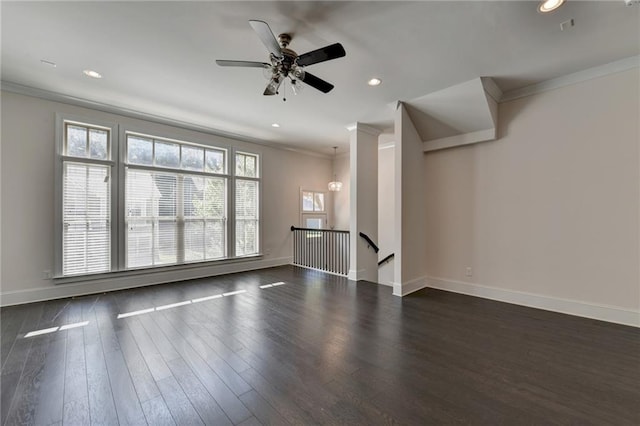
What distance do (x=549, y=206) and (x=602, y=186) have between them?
0.54 metres

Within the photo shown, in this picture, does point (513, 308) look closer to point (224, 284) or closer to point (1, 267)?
point (224, 284)

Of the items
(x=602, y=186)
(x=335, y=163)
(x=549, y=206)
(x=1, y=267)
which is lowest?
(x=1, y=267)

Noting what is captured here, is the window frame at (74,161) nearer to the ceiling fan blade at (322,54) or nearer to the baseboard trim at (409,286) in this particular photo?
the ceiling fan blade at (322,54)

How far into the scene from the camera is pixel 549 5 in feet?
7.11

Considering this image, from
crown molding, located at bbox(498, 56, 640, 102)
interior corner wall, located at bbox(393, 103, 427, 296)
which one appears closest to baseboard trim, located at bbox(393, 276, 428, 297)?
interior corner wall, located at bbox(393, 103, 427, 296)

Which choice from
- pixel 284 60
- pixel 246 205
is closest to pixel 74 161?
→ pixel 246 205

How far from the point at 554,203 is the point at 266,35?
399cm

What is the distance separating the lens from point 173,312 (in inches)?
138

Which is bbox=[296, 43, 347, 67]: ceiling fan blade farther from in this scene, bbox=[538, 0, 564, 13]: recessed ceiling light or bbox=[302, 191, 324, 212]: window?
bbox=[302, 191, 324, 212]: window

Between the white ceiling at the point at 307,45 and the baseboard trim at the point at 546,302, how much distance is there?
113 inches

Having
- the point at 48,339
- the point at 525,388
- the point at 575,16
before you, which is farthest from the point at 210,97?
the point at 525,388

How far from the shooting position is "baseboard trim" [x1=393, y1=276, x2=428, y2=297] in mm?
4160

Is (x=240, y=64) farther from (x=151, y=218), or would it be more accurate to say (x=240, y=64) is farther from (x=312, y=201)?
(x=312, y=201)

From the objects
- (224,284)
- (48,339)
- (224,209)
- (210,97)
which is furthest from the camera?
(224,209)
